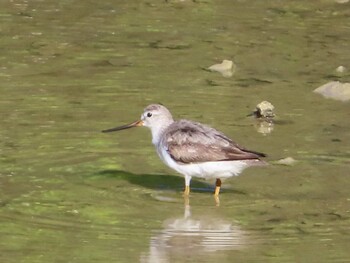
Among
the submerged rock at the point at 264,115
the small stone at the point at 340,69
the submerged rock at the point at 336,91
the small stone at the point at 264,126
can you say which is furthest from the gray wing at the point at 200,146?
the small stone at the point at 340,69

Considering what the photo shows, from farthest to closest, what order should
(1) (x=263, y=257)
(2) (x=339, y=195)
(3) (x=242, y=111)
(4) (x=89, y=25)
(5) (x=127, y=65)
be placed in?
(4) (x=89, y=25)
(5) (x=127, y=65)
(3) (x=242, y=111)
(2) (x=339, y=195)
(1) (x=263, y=257)

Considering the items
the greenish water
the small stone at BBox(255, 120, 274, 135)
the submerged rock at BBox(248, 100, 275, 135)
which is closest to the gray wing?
the greenish water

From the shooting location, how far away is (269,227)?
1188 cm

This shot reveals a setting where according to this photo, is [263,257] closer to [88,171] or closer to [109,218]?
[109,218]

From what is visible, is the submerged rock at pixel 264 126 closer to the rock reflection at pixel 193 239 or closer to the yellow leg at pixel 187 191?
the yellow leg at pixel 187 191

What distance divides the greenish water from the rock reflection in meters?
0.02

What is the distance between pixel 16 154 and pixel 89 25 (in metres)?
5.98

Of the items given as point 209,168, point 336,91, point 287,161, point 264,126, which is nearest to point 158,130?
point 209,168

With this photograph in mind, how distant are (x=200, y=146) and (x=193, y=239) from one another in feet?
5.85

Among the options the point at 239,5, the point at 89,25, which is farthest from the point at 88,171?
the point at 239,5

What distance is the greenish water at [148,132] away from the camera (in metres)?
11.5

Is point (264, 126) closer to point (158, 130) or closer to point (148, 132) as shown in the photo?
point (148, 132)

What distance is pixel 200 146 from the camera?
13.1 meters

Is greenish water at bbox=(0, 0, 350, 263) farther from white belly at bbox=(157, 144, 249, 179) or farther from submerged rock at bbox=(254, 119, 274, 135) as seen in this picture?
white belly at bbox=(157, 144, 249, 179)
